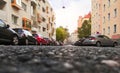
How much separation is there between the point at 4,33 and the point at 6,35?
0.27 m

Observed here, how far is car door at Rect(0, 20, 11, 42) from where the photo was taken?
52.7 feet

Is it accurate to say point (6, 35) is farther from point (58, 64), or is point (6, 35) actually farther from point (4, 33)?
point (58, 64)

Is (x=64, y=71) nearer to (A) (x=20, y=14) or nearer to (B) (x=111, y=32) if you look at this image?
(A) (x=20, y=14)

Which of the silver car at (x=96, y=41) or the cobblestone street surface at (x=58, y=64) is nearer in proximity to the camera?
the cobblestone street surface at (x=58, y=64)

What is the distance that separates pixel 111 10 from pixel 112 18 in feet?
5.46

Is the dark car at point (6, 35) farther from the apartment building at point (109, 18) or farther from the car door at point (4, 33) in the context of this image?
the apartment building at point (109, 18)

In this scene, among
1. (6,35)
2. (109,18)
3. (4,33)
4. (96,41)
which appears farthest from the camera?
(109,18)

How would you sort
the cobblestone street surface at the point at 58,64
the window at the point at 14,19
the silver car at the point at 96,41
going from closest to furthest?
the cobblestone street surface at the point at 58,64, the silver car at the point at 96,41, the window at the point at 14,19

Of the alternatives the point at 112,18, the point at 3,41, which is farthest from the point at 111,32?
the point at 3,41

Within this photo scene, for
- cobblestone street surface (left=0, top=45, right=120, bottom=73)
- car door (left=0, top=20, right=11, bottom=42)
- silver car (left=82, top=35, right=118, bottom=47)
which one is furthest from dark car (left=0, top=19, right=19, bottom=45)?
cobblestone street surface (left=0, top=45, right=120, bottom=73)

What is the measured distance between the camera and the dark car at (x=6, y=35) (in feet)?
52.9

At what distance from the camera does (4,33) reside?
16375 millimetres

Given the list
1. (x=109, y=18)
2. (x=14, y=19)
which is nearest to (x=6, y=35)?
(x=14, y=19)

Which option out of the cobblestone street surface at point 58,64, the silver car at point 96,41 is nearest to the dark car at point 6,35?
the silver car at point 96,41
